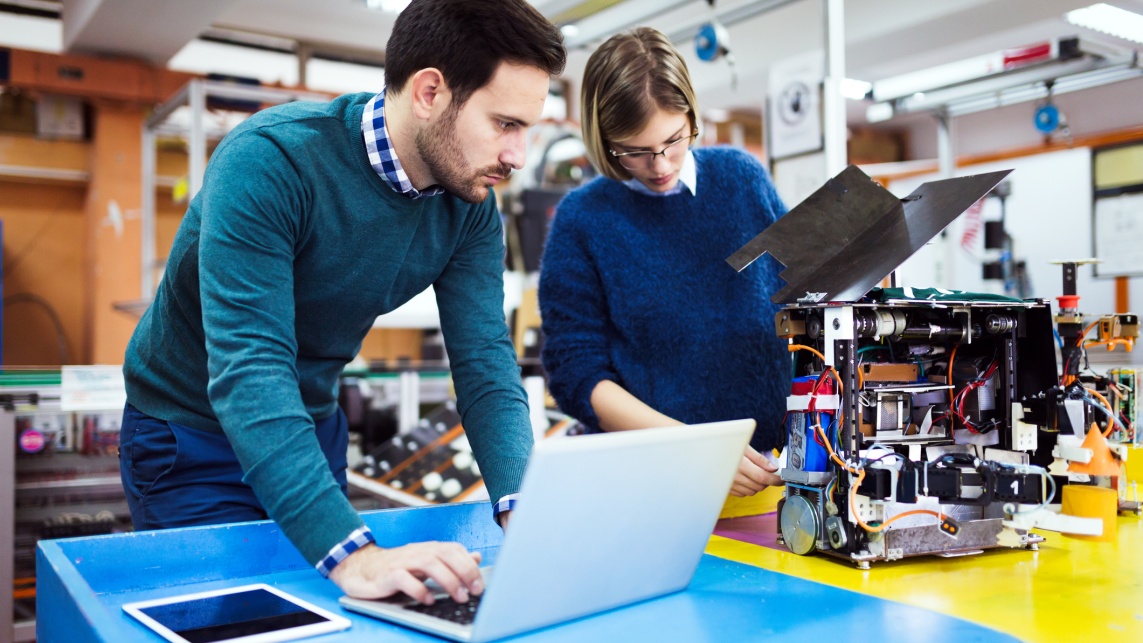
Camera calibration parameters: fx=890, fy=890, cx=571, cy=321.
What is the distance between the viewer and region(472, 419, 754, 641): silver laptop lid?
68 cm

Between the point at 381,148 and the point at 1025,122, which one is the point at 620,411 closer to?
the point at 381,148

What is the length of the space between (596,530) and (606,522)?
11 millimetres

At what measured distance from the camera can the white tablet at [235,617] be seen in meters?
0.73

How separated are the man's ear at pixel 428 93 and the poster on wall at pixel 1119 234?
15.9ft

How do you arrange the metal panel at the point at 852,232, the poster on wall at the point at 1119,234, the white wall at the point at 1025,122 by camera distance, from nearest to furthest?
the metal panel at the point at 852,232, the poster on wall at the point at 1119,234, the white wall at the point at 1025,122

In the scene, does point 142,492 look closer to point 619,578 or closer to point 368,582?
point 368,582

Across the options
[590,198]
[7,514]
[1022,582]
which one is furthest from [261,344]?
[7,514]

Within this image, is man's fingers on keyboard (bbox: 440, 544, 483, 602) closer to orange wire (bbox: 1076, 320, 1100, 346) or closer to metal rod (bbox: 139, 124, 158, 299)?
orange wire (bbox: 1076, 320, 1100, 346)

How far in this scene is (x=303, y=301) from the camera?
1099 millimetres

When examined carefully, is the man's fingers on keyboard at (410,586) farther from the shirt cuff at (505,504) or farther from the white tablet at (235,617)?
the shirt cuff at (505,504)

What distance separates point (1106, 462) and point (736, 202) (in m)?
0.66

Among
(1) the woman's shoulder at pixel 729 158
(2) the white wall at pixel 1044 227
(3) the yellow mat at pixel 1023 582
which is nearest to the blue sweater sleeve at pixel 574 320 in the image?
(1) the woman's shoulder at pixel 729 158

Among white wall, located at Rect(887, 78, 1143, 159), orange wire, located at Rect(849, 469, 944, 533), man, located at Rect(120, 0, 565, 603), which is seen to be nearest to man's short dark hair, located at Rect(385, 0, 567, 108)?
man, located at Rect(120, 0, 565, 603)

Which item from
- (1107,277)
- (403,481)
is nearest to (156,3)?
(403,481)
